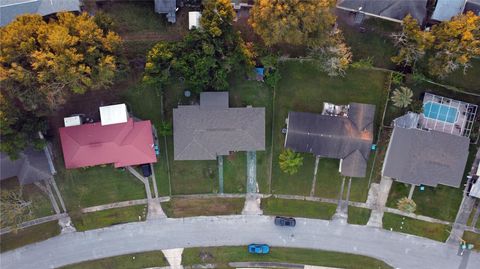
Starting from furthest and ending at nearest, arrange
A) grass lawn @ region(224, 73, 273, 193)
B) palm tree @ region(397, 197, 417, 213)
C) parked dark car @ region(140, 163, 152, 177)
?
parked dark car @ region(140, 163, 152, 177) < grass lawn @ region(224, 73, 273, 193) < palm tree @ region(397, 197, 417, 213)

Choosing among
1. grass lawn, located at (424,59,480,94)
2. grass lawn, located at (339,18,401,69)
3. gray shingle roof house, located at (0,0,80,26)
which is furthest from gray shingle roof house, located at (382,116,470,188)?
gray shingle roof house, located at (0,0,80,26)

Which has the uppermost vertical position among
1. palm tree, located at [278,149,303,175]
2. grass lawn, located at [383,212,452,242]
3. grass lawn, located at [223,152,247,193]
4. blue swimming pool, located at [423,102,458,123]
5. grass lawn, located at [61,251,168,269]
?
blue swimming pool, located at [423,102,458,123]

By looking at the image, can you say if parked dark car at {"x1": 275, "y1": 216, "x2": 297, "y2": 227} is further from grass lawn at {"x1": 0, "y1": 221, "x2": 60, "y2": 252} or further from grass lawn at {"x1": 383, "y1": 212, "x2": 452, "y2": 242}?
grass lawn at {"x1": 0, "y1": 221, "x2": 60, "y2": 252}

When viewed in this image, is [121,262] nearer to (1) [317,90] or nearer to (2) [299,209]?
(2) [299,209]

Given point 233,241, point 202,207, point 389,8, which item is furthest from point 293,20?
point 233,241

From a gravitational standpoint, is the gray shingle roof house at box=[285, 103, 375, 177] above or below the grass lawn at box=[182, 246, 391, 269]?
above

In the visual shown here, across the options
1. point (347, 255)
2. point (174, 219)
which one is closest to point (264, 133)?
point (174, 219)

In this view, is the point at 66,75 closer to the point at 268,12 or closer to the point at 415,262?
the point at 268,12
